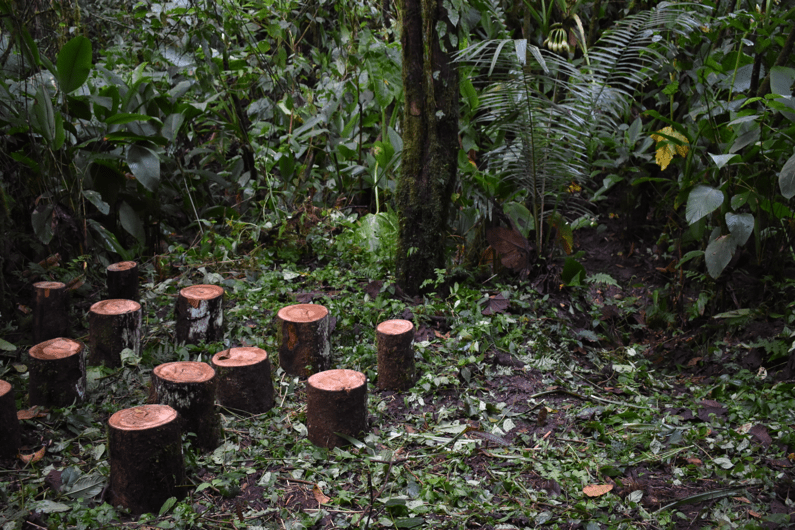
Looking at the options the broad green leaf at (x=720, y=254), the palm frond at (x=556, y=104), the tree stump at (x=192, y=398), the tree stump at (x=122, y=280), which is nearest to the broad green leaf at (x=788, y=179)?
the broad green leaf at (x=720, y=254)

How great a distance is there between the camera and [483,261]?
3.69 metres

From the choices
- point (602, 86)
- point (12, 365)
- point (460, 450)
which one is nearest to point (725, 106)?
point (602, 86)

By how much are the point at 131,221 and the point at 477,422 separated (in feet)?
8.69

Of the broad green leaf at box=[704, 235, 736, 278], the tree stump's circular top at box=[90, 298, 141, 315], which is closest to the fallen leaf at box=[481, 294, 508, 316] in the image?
the broad green leaf at box=[704, 235, 736, 278]

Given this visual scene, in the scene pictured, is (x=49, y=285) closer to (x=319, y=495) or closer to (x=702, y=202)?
(x=319, y=495)

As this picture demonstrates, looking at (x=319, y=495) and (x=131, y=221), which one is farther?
(x=131, y=221)

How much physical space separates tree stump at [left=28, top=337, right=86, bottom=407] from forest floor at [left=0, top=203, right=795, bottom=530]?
74mm

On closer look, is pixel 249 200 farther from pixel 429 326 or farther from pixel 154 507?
pixel 154 507

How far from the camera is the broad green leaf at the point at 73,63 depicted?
3279 mm

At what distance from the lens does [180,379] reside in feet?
7.07

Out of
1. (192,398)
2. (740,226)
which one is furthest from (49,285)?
(740,226)

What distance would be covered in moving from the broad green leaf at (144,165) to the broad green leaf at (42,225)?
584 millimetres

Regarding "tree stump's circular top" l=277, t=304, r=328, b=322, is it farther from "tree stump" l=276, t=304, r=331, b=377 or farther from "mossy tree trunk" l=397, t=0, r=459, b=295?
"mossy tree trunk" l=397, t=0, r=459, b=295

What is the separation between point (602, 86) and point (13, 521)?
3.37m
